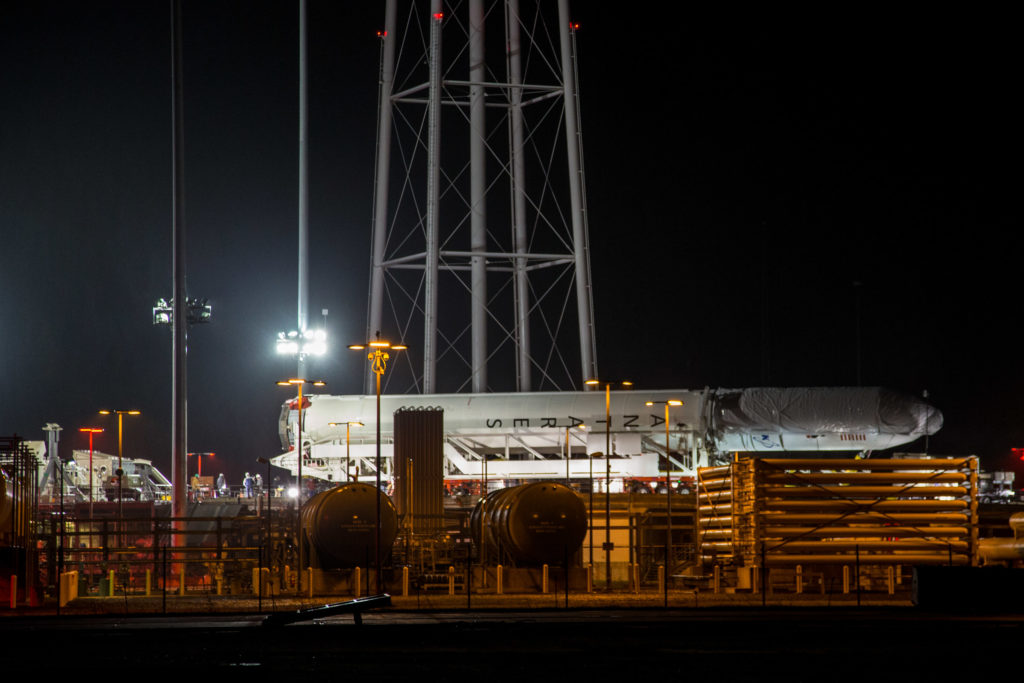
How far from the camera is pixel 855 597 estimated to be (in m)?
33.7

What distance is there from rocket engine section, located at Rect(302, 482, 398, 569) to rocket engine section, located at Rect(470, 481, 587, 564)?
3.54 metres

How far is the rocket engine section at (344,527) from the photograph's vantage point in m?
35.7

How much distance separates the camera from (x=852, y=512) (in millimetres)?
35656

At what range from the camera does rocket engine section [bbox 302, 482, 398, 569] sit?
35656mm

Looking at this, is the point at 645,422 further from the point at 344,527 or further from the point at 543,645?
the point at 543,645

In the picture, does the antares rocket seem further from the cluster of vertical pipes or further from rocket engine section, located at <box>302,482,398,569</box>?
the cluster of vertical pipes

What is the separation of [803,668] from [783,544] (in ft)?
58.6

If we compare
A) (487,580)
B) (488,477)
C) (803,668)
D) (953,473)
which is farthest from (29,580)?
(488,477)

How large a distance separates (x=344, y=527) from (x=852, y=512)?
1380 centimetres

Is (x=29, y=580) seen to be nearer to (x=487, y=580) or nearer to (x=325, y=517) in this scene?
(x=325, y=517)

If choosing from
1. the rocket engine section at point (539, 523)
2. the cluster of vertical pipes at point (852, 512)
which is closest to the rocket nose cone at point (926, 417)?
the cluster of vertical pipes at point (852, 512)

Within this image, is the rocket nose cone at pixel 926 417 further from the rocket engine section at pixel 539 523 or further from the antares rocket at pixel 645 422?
the rocket engine section at pixel 539 523

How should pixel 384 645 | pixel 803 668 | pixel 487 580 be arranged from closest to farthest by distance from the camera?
pixel 803 668, pixel 384 645, pixel 487 580

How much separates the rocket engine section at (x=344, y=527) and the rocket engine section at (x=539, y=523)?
3538mm
